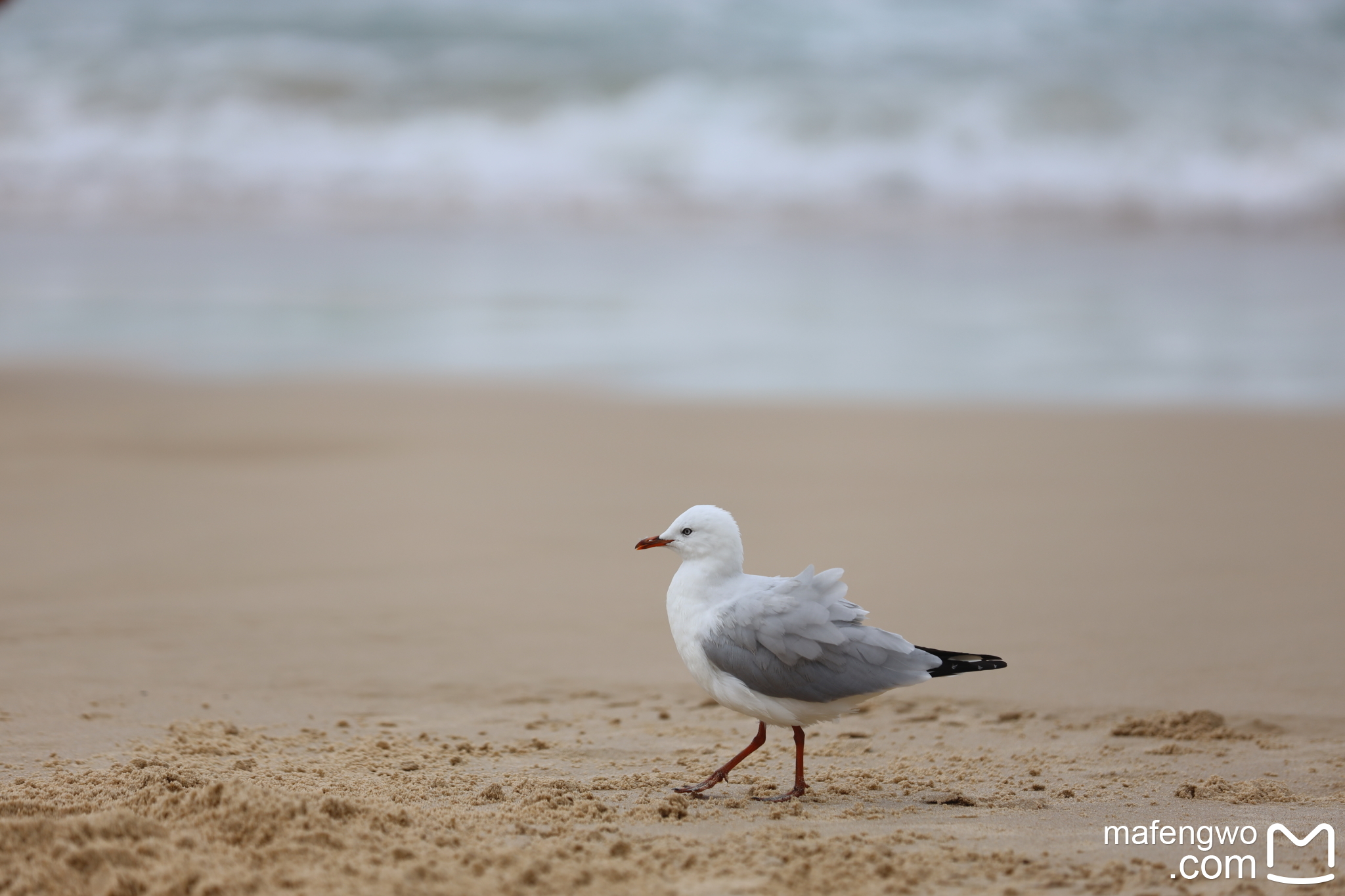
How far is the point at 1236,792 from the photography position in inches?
107

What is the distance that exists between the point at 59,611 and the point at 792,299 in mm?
6414

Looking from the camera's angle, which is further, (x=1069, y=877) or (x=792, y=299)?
(x=792, y=299)

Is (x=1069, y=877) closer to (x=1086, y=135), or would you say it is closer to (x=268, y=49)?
(x=1086, y=135)

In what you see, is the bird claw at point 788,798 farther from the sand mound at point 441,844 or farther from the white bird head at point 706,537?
the white bird head at point 706,537

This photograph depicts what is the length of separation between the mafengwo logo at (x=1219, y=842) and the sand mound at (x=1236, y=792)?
169mm

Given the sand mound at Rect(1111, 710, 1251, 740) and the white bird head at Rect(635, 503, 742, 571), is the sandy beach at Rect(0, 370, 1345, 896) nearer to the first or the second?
the sand mound at Rect(1111, 710, 1251, 740)

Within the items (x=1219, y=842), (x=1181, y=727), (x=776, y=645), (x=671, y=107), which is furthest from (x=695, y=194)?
(x=1219, y=842)

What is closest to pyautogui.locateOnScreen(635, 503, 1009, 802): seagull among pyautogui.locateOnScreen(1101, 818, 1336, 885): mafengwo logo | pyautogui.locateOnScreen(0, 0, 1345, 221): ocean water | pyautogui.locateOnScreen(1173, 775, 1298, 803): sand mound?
pyautogui.locateOnScreen(1101, 818, 1336, 885): mafengwo logo

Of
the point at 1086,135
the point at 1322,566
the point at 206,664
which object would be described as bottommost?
the point at 206,664

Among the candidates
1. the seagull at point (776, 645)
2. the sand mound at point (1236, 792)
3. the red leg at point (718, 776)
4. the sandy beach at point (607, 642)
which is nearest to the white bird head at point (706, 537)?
the seagull at point (776, 645)

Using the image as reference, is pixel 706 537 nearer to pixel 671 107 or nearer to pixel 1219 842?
pixel 1219 842

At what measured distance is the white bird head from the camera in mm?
2793

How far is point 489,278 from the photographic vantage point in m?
10.2

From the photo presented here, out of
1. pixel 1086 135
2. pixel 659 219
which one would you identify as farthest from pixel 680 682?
pixel 1086 135
